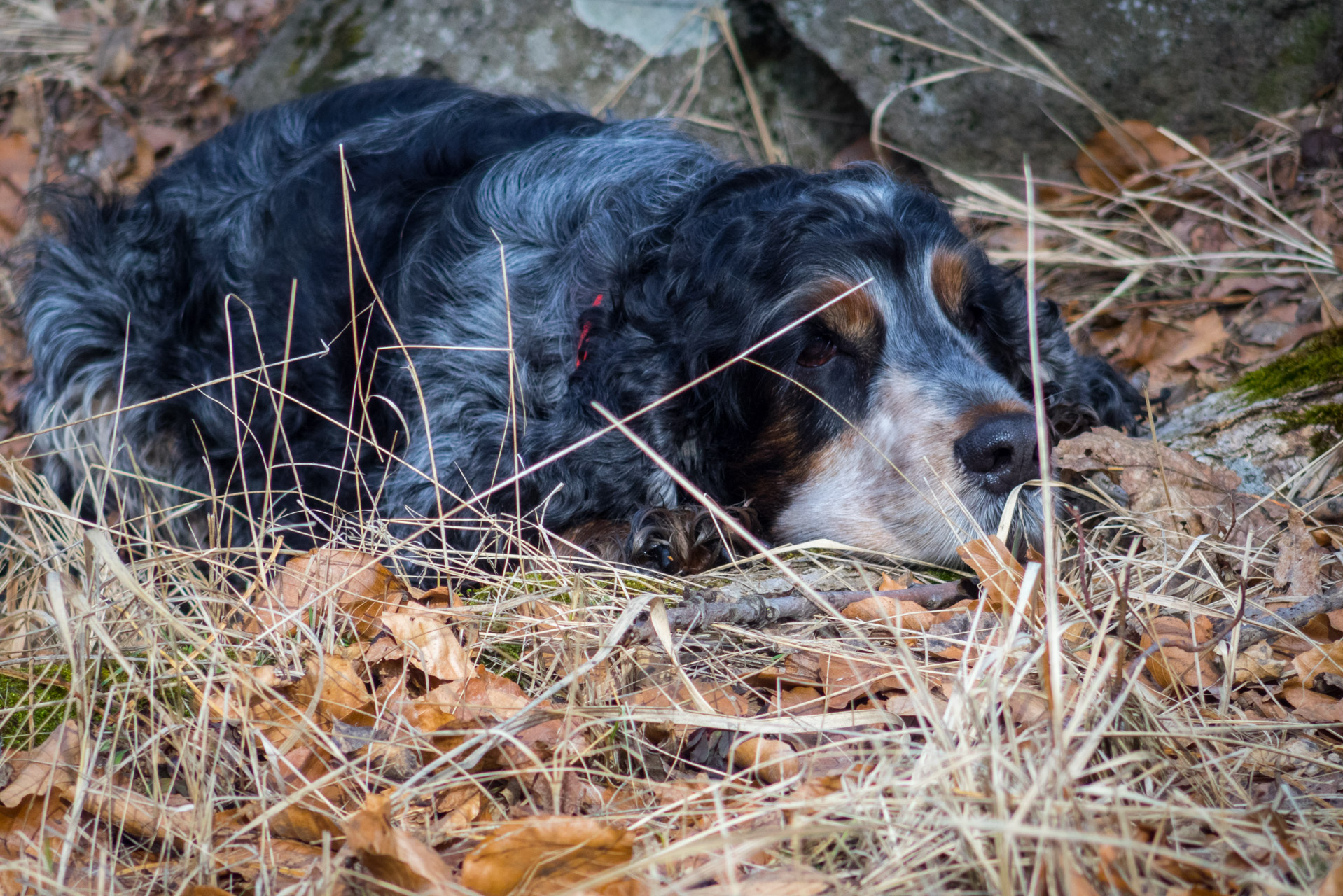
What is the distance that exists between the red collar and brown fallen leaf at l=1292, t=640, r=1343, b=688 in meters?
2.30

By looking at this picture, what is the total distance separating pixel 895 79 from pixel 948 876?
5262mm

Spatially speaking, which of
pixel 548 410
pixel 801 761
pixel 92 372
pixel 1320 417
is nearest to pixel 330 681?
pixel 801 761

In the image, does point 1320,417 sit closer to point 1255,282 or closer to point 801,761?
point 1255,282

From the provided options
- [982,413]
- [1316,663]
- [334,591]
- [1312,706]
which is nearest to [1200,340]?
[982,413]

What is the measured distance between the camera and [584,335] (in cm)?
381

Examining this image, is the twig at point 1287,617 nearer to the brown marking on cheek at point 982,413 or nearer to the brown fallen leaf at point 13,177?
the brown marking on cheek at point 982,413

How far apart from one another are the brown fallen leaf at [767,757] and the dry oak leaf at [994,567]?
0.76m

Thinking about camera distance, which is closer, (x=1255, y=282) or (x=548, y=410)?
(x=548, y=410)

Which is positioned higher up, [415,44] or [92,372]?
[415,44]

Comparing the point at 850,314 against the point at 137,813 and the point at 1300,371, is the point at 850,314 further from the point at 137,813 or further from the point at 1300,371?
the point at 137,813

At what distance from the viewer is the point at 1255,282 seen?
16.6 feet

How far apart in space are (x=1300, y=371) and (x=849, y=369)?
170 cm

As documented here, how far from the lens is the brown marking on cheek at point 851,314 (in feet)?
11.3

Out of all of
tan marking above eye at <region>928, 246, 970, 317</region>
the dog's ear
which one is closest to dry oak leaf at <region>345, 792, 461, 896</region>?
tan marking above eye at <region>928, 246, 970, 317</region>
